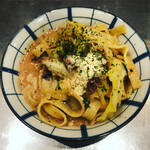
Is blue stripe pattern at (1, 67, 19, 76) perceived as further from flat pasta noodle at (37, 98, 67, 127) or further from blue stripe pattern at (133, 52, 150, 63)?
blue stripe pattern at (133, 52, 150, 63)

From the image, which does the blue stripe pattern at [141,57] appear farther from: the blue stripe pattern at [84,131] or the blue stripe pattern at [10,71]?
the blue stripe pattern at [10,71]

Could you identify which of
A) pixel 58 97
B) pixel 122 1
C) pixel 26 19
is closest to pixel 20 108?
pixel 58 97

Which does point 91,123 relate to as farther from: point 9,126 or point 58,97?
point 9,126

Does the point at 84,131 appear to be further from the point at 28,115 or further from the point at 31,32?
the point at 31,32

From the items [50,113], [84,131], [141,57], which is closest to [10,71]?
[50,113]

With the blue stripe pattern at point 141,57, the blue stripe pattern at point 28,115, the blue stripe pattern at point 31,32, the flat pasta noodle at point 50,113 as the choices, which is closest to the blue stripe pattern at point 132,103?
the blue stripe pattern at point 141,57
